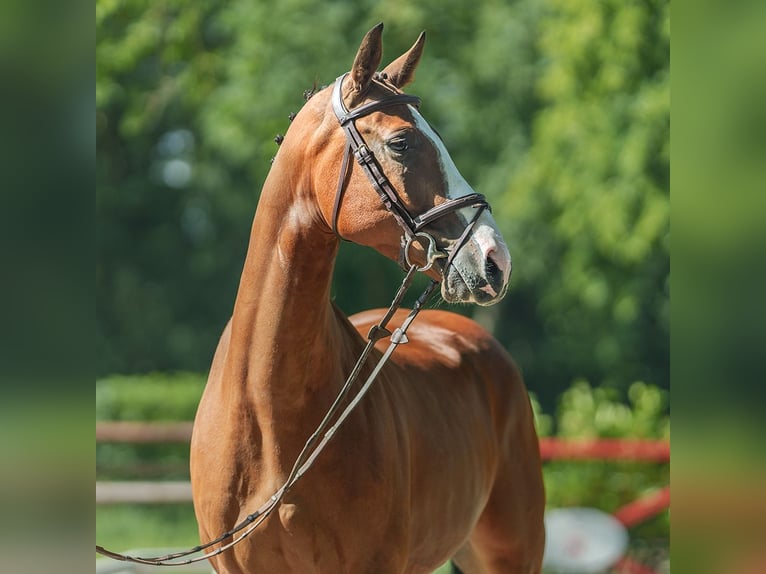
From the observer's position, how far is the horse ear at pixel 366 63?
2769 mm

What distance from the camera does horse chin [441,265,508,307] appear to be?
264 cm

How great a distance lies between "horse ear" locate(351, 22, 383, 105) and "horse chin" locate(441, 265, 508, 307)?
A: 0.63 metres

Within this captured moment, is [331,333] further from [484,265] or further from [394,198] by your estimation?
[484,265]

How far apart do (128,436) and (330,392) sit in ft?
26.3

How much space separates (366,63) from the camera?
282 cm

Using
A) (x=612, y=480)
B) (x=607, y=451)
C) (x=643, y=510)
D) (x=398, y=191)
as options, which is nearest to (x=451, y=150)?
(x=607, y=451)

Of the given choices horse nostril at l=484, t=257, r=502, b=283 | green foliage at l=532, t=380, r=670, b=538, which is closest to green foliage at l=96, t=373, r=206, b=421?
green foliage at l=532, t=380, r=670, b=538

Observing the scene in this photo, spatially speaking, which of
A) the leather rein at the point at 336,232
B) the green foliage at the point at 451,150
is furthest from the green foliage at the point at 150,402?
the leather rein at the point at 336,232

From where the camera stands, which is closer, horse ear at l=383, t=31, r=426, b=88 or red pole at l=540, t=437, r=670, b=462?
horse ear at l=383, t=31, r=426, b=88

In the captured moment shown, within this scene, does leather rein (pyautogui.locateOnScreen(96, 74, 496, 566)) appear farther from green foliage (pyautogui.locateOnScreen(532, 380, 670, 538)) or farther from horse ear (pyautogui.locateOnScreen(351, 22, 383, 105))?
green foliage (pyautogui.locateOnScreen(532, 380, 670, 538))

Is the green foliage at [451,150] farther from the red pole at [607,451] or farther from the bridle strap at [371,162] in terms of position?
the bridle strap at [371,162]

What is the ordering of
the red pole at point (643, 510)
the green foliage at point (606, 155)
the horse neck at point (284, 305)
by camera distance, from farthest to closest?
1. the green foliage at point (606, 155)
2. the red pole at point (643, 510)
3. the horse neck at point (284, 305)
